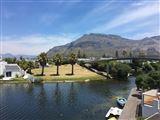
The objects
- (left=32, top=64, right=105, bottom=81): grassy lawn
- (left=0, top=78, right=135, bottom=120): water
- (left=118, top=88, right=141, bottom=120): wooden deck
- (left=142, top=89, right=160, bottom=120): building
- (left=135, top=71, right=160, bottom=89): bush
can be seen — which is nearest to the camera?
(left=142, top=89, right=160, bottom=120): building

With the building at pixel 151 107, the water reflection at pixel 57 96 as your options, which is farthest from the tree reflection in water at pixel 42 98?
the building at pixel 151 107

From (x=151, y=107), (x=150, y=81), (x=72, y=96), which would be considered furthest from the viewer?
(x=72, y=96)

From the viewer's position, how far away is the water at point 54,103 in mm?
65250

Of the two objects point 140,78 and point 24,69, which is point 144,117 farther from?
point 24,69

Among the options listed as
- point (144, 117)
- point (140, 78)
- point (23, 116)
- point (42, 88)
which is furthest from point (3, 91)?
point (144, 117)

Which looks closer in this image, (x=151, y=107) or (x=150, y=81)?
(x=151, y=107)

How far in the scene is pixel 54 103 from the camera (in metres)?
81.0

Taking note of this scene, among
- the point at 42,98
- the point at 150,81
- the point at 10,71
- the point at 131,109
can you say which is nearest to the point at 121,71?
the point at 10,71

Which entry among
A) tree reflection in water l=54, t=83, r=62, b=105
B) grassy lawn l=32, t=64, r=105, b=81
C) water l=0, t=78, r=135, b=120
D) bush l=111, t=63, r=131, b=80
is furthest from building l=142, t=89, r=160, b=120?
bush l=111, t=63, r=131, b=80

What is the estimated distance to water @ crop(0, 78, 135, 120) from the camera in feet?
214

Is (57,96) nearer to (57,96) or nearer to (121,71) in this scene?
(57,96)

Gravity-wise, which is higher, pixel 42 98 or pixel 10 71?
pixel 10 71

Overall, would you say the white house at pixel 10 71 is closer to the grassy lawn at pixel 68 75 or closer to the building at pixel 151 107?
the grassy lawn at pixel 68 75

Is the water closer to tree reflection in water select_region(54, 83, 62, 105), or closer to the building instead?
tree reflection in water select_region(54, 83, 62, 105)
